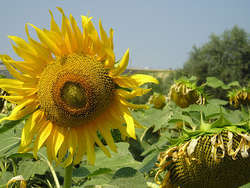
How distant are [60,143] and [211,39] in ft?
80.1

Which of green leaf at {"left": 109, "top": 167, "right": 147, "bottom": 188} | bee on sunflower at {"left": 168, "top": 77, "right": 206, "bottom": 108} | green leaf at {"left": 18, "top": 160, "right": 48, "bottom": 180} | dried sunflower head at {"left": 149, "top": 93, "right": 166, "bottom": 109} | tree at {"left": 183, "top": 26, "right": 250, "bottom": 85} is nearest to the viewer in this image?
green leaf at {"left": 109, "top": 167, "right": 147, "bottom": 188}

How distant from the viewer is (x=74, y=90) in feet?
4.65

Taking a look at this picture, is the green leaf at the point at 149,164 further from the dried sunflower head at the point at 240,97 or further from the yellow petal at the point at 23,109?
the dried sunflower head at the point at 240,97

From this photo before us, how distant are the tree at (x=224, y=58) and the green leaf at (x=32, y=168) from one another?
20796 millimetres

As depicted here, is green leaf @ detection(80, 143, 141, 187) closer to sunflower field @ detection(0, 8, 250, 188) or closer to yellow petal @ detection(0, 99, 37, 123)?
sunflower field @ detection(0, 8, 250, 188)

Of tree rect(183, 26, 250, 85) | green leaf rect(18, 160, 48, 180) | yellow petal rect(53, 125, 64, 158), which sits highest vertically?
tree rect(183, 26, 250, 85)

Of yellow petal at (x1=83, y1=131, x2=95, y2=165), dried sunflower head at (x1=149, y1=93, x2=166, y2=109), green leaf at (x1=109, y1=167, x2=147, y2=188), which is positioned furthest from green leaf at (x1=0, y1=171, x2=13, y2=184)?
dried sunflower head at (x1=149, y1=93, x2=166, y2=109)

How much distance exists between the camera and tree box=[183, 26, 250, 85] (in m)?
22.1

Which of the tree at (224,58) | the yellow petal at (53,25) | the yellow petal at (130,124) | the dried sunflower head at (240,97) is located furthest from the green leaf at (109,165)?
the tree at (224,58)

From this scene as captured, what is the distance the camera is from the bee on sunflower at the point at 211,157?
1.36 m

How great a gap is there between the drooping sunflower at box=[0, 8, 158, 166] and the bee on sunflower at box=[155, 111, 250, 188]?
28 centimetres

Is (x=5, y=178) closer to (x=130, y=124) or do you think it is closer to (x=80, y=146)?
(x=80, y=146)

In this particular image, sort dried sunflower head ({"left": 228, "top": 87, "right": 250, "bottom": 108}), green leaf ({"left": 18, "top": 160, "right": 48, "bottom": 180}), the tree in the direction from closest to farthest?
green leaf ({"left": 18, "top": 160, "right": 48, "bottom": 180})
dried sunflower head ({"left": 228, "top": 87, "right": 250, "bottom": 108})
the tree

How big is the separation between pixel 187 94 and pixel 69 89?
6.19 feet
